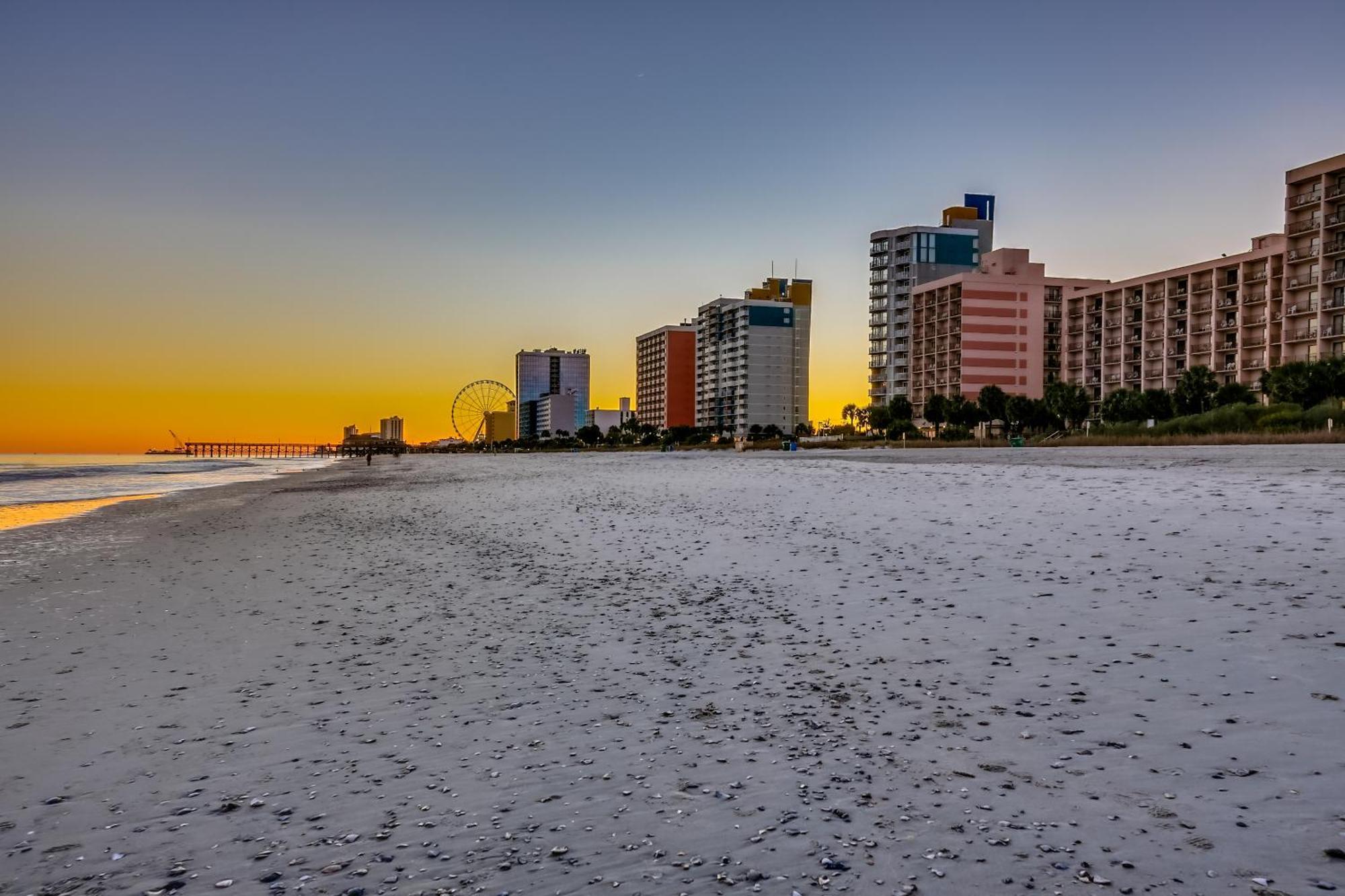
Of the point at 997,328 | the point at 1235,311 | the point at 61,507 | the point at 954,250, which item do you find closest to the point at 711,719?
the point at 61,507

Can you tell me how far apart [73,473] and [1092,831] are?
258 feet

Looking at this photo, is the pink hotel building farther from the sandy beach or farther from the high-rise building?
the sandy beach

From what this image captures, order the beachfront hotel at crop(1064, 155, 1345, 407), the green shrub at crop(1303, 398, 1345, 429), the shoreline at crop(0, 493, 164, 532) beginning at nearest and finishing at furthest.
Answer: the shoreline at crop(0, 493, 164, 532) → the green shrub at crop(1303, 398, 1345, 429) → the beachfront hotel at crop(1064, 155, 1345, 407)

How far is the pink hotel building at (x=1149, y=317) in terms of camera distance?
292 ft

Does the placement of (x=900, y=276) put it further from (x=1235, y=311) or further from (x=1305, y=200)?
(x=1305, y=200)

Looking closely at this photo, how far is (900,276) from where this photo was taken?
15338cm

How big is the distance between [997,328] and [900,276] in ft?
91.0

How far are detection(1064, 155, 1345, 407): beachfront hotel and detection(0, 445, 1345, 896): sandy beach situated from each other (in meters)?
100

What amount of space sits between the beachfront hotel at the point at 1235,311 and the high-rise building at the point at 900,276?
89.2ft

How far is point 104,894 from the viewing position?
381 cm

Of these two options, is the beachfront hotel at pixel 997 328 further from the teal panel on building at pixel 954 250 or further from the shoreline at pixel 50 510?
the shoreline at pixel 50 510

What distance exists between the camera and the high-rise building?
15125 cm

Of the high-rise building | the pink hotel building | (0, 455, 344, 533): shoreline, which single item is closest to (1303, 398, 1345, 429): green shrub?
the pink hotel building

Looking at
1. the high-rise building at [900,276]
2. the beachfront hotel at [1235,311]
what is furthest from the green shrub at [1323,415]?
the high-rise building at [900,276]
